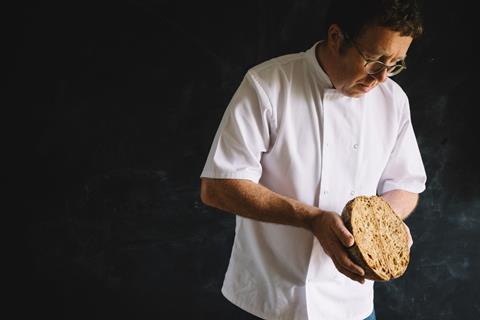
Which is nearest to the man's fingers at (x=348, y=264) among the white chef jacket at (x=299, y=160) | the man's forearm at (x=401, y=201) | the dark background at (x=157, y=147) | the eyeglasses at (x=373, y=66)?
the white chef jacket at (x=299, y=160)

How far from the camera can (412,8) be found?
0.99 m

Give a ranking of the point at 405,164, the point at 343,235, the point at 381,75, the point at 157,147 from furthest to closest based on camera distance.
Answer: the point at 157,147
the point at 405,164
the point at 381,75
the point at 343,235

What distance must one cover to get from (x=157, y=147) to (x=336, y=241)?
1.08 m

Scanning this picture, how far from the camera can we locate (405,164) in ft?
4.15

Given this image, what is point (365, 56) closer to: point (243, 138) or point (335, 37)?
point (335, 37)

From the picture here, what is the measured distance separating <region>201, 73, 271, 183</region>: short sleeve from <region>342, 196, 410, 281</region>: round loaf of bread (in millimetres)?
236

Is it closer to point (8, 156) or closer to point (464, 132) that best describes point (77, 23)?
point (8, 156)

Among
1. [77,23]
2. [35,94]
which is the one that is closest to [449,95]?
[77,23]

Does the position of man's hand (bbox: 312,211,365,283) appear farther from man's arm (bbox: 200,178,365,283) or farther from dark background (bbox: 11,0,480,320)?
dark background (bbox: 11,0,480,320)

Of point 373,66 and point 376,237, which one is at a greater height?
point 373,66

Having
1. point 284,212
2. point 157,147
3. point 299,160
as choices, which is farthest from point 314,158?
point 157,147

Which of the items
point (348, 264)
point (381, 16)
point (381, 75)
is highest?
point (381, 16)

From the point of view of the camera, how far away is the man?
103 centimetres

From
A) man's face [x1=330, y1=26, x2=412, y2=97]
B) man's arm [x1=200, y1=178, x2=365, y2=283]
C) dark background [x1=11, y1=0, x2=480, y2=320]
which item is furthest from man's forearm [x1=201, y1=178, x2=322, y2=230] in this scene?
dark background [x1=11, y1=0, x2=480, y2=320]
